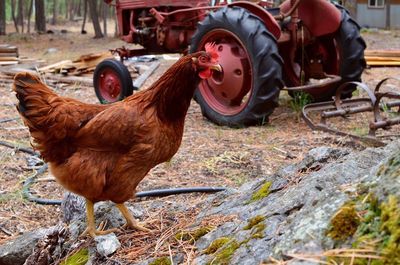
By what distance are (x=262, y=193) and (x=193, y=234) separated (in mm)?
563

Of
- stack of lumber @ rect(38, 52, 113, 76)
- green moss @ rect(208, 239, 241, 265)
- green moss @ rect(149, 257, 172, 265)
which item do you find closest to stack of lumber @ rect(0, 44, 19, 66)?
stack of lumber @ rect(38, 52, 113, 76)

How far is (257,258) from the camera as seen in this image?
199 cm

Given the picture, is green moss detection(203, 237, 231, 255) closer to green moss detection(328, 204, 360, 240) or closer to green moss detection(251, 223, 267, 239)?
green moss detection(251, 223, 267, 239)

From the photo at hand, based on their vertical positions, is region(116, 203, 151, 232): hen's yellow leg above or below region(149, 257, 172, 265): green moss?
below

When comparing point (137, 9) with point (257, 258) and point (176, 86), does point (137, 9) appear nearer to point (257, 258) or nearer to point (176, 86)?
point (176, 86)

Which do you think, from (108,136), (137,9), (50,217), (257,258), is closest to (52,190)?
(50,217)

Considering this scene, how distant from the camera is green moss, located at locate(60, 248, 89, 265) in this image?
2869mm

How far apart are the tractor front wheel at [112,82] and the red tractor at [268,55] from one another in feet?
0.06

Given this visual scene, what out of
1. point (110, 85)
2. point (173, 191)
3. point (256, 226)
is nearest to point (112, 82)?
point (110, 85)

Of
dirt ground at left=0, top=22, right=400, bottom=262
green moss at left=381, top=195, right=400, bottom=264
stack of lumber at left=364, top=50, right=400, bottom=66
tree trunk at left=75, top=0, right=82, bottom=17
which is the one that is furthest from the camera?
tree trunk at left=75, top=0, right=82, bottom=17

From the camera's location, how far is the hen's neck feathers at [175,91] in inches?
129

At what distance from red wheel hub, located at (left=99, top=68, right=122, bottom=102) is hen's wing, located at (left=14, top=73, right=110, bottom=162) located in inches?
206

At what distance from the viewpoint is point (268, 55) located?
6449 millimetres

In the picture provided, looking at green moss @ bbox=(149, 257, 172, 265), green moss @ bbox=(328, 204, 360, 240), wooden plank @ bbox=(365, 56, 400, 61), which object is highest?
wooden plank @ bbox=(365, 56, 400, 61)
